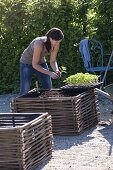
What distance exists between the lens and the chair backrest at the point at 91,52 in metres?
9.84

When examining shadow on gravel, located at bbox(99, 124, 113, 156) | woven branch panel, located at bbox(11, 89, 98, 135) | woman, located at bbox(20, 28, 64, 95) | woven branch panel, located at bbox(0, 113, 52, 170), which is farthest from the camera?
woman, located at bbox(20, 28, 64, 95)

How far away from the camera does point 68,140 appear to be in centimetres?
675

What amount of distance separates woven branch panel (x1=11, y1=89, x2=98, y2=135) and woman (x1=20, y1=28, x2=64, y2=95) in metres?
0.35

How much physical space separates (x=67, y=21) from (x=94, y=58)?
904mm

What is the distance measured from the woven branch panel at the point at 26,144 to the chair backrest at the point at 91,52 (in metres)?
4.03

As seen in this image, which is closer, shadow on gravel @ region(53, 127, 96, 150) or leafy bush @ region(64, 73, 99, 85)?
shadow on gravel @ region(53, 127, 96, 150)

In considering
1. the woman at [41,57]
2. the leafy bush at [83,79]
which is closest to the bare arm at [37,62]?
the woman at [41,57]

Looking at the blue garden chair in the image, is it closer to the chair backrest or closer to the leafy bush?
the chair backrest

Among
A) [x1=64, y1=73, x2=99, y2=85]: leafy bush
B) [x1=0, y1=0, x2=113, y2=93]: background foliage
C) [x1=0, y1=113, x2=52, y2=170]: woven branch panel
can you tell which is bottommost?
[x1=0, y1=113, x2=52, y2=170]: woven branch panel

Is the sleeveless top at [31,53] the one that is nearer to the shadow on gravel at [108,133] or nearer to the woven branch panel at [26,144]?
the shadow on gravel at [108,133]

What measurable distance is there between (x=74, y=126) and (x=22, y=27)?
4151 millimetres

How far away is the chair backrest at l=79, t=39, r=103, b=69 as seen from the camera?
9844mm

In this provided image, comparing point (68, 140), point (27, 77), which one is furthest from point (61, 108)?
point (27, 77)

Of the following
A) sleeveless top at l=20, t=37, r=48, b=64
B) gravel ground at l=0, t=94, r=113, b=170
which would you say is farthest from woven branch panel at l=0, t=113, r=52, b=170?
sleeveless top at l=20, t=37, r=48, b=64
